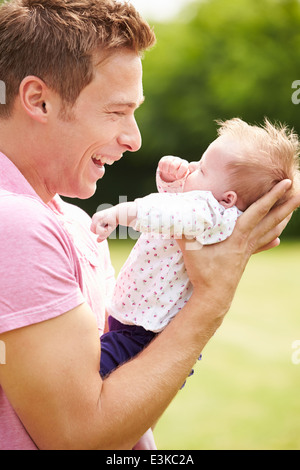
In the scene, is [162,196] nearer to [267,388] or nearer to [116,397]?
[116,397]

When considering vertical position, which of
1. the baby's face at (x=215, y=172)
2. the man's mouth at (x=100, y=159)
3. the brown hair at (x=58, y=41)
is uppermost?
the brown hair at (x=58, y=41)

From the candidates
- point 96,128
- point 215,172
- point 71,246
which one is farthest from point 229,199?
point 71,246

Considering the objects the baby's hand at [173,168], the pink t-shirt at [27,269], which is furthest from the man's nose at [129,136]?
the pink t-shirt at [27,269]

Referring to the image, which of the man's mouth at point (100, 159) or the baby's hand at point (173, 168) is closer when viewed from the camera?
the man's mouth at point (100, 159)

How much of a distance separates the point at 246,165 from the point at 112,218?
49 centimetres

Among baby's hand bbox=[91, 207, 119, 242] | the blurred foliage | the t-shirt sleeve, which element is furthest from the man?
the blurred foliage

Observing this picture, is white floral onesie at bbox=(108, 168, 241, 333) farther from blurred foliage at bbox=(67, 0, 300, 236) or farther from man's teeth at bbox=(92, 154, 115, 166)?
blurred foliage at bbox=(67, 0, 300, 236)

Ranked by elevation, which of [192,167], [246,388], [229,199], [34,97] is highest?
[34,97]

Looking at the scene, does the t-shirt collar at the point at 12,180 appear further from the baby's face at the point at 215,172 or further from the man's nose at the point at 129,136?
the baby's face at the point at 215,172

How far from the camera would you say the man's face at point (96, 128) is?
190 cm

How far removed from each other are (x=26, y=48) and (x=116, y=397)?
0.98 m

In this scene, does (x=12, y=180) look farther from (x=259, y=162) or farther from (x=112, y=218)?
(x=259, y=162)

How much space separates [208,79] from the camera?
22.2 meters

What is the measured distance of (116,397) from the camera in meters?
1.64
